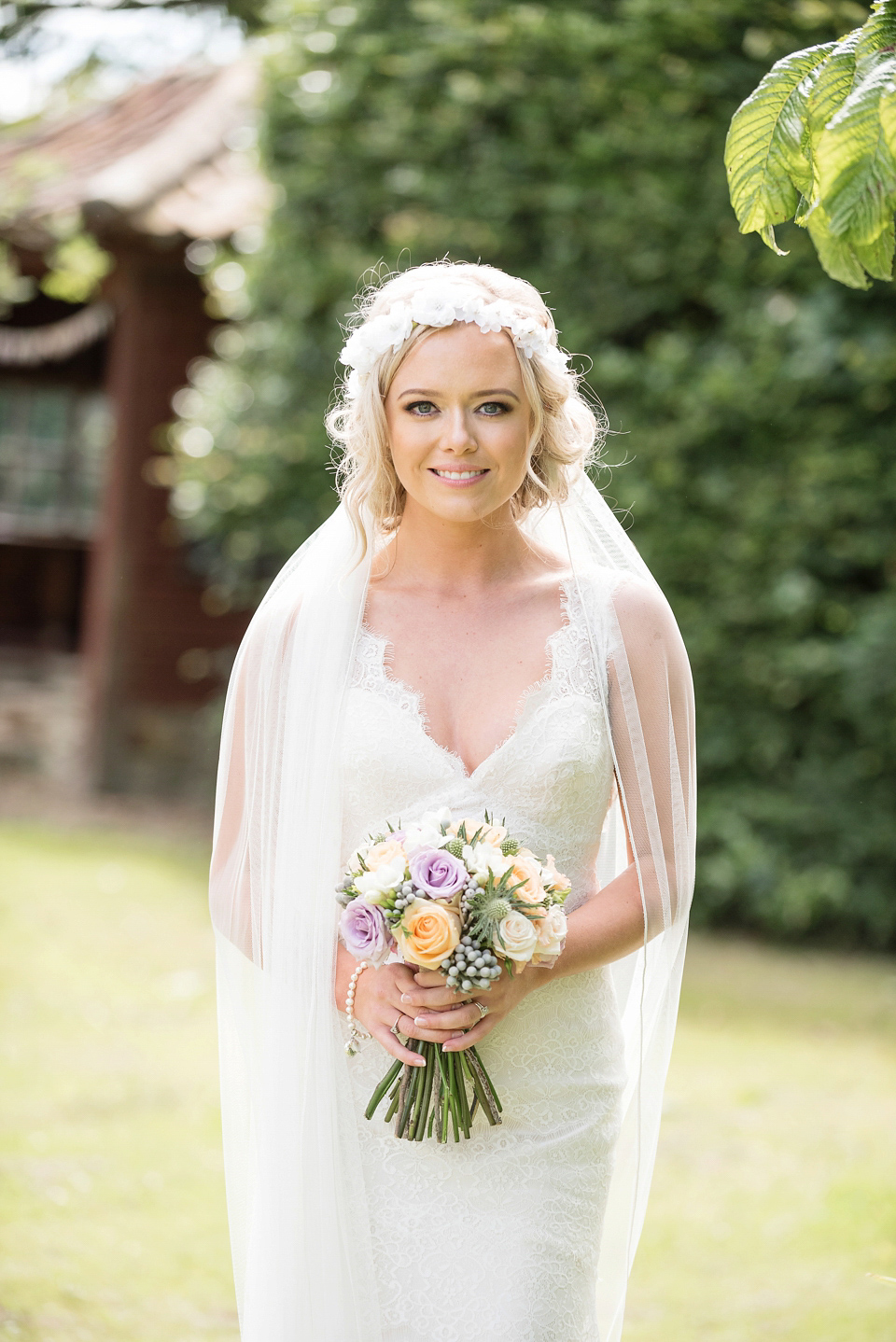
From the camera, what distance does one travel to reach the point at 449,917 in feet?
8.02

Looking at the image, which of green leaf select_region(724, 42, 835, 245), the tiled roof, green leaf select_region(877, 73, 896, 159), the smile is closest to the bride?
the smile

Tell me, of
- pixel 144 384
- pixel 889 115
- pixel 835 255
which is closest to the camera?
pixel 889 115

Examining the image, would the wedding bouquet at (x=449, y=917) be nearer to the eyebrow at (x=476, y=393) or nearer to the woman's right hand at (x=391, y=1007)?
the woman's right hand at (x=391, y=1007)

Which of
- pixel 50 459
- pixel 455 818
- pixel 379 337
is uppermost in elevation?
pixel 50 459

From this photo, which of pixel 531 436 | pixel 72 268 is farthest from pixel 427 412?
pixel 72 268

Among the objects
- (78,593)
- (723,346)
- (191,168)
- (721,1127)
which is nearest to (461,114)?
(723,346)

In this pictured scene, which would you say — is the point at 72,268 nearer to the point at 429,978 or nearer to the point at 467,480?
the point at 467,480

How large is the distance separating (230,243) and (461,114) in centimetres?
269

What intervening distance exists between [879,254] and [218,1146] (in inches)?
171

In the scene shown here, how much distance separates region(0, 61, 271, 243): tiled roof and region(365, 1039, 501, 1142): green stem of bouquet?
7686mm

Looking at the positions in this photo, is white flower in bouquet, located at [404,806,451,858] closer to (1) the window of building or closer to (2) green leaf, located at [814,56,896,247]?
(2) green leaf, located at [814,56,896,247]

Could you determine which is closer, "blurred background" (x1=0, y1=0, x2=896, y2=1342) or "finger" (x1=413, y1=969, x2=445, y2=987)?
"finger" (x1=413, y1=969, x2=445, y2=987)

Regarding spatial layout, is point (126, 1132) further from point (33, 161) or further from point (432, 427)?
point (33, 161)

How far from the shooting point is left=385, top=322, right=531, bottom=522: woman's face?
276 centimetres
